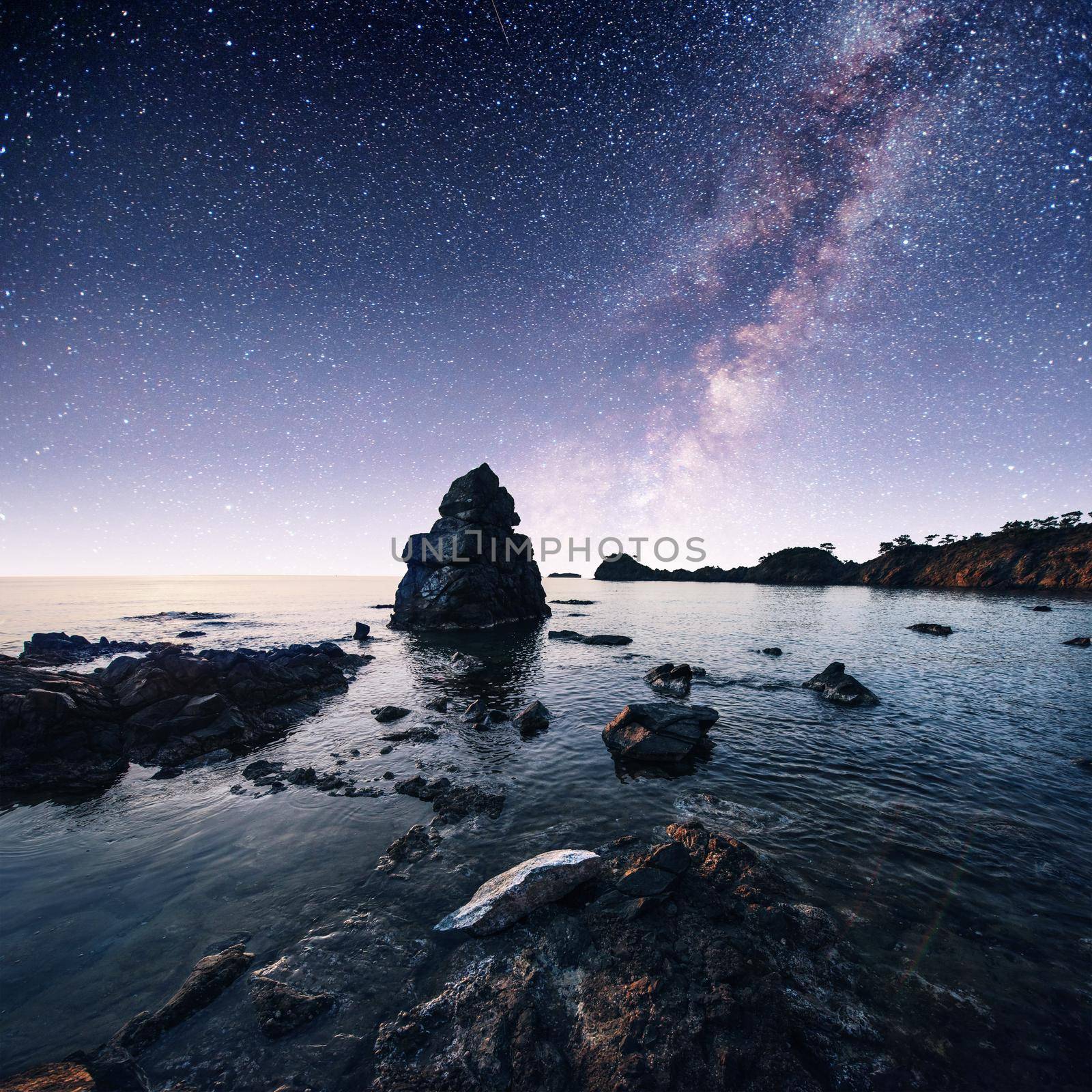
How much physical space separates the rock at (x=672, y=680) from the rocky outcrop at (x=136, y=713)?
66.3 ft

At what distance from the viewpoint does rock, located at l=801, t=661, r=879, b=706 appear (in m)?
22.0

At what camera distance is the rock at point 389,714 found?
68.9 ft

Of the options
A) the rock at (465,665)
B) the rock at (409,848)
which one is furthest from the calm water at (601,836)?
the rock at (465,665)

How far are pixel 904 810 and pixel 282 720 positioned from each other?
25.5 m

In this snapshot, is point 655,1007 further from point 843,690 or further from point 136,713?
point 136,713

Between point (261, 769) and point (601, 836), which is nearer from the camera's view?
point (601, 836)

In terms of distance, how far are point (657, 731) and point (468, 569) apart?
45.8 m

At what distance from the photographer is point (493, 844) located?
1042cm

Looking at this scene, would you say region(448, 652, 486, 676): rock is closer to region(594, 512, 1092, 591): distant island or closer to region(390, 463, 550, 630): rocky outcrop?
region(390, 463, 550, 630): rocky outcrop

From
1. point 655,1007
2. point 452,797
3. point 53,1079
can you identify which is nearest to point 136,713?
point 452,797

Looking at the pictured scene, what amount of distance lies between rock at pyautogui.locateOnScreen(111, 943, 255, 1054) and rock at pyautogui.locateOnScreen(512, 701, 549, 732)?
41.4 feet

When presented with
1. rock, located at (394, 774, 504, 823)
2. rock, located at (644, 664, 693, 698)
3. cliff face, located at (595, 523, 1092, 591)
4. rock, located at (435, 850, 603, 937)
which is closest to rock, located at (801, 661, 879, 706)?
rock, located at (644, 664, 693, 698)

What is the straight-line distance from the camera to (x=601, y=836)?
10.8m

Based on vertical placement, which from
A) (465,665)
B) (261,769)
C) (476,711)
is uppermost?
(261,769)
